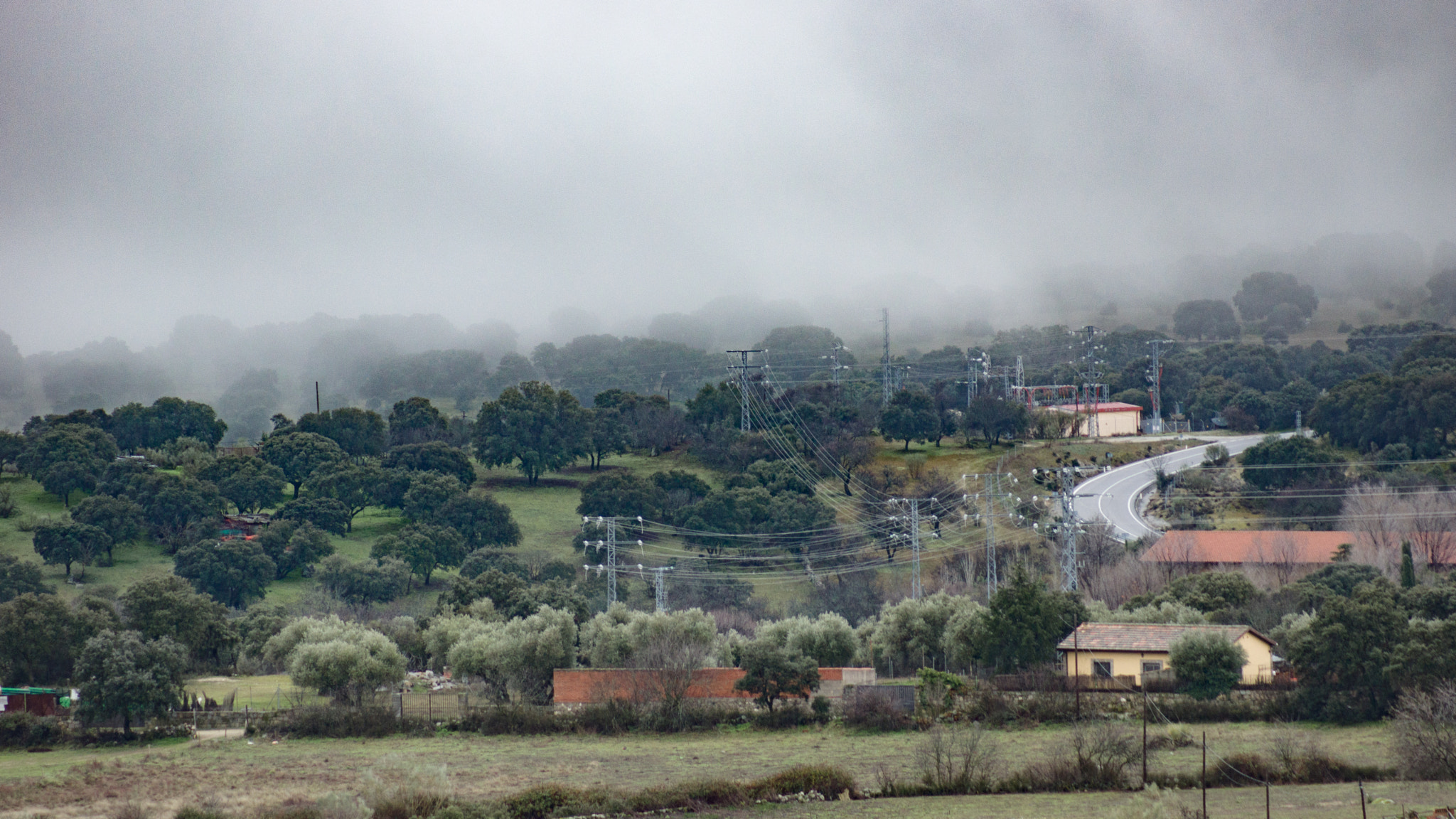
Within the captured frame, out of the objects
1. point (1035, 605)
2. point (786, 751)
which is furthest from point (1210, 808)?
point (1035, 605)

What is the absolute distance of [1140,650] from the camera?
150 feet

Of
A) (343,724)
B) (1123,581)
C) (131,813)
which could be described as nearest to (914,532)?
(1123,581)

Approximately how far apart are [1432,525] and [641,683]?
50379 millimetres

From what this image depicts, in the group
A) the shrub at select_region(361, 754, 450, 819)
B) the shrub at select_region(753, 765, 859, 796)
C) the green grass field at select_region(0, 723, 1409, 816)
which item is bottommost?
the green grass field at select_region(0, 723, 1409, 816)

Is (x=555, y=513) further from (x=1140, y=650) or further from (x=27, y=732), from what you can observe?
(x=1140, y=650)

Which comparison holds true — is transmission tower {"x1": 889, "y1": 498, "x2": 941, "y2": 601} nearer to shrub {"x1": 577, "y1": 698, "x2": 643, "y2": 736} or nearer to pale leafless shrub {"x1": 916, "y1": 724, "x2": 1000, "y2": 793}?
shrub {"x1": 577, "y1": 698, "x2": 643, "y2": 736}

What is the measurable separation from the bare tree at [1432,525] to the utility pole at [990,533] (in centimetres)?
2203

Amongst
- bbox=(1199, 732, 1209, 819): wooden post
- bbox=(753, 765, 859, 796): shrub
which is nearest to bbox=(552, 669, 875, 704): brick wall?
bbox=(753, 765, 859, 796): shrub

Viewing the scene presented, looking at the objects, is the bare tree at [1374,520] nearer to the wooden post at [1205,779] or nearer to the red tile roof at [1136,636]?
the red tile roof at [1136,636]

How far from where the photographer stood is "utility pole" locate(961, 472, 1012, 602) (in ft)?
194

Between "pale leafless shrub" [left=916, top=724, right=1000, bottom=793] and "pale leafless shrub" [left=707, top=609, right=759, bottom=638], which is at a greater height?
"pale leafless shrub" [left=916, top=724, right=1000, bottom=793]

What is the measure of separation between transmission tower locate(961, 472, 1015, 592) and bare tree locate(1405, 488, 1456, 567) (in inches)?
866

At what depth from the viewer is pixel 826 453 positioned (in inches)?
3802

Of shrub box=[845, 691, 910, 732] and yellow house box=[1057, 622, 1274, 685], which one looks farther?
yellow house box=[1057, 622, 1274, 685]
